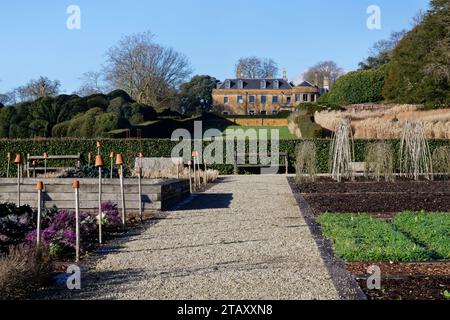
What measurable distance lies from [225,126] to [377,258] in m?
Result: 44.7

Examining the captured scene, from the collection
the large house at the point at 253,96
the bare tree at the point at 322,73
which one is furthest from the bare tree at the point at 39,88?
the bare tree at the point at 322,73

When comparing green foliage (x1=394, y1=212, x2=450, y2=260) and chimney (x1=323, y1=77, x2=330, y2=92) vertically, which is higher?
chimney (x1=323, y1=77, x2=330, y2=92)

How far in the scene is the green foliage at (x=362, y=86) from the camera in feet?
151

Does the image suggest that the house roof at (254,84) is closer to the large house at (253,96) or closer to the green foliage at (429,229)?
the large house at (253,96)

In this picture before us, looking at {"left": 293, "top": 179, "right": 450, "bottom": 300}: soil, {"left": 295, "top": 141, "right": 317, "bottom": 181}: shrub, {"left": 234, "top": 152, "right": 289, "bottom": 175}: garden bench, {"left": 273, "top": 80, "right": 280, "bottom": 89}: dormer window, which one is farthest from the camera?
{"left": 273, "top": 80, "right": 280, "bottom": 89}: dormer window

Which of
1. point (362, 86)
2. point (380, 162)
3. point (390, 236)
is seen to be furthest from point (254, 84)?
point (390, 236)

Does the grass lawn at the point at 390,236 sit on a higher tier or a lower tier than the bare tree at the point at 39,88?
lower

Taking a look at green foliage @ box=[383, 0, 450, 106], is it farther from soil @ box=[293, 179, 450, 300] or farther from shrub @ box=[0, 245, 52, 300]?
shrub @ box=[0, 245, 52, 300]

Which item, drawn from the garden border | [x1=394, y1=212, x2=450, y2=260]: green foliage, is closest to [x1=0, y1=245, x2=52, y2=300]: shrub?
the garden border

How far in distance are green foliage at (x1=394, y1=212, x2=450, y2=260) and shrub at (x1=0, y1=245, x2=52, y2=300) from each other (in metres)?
3.74

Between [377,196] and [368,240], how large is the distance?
4925 millimetres

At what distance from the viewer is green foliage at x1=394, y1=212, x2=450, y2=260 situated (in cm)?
605

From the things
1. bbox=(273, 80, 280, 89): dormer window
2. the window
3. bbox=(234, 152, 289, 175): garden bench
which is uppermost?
bbox=(273, 80, 280, 89): dormer window
